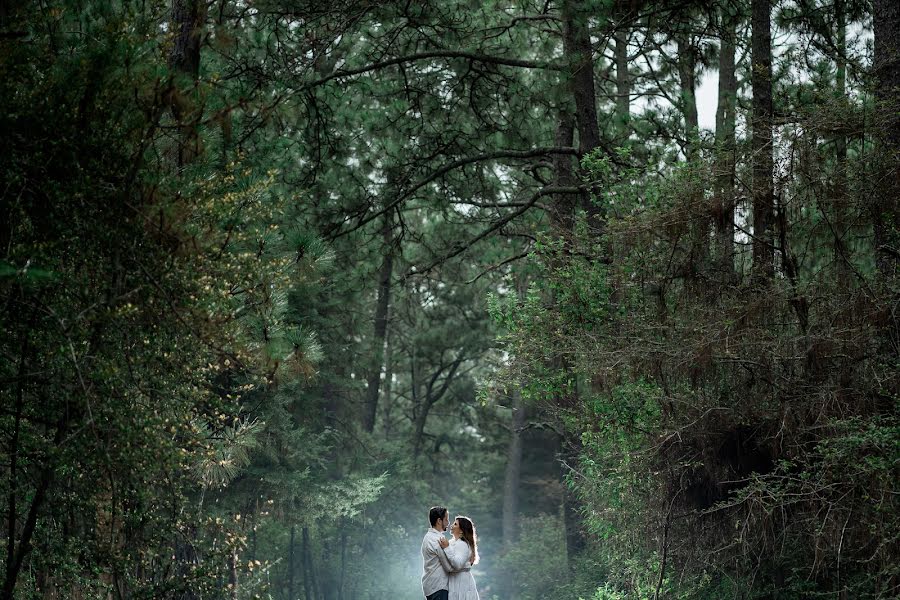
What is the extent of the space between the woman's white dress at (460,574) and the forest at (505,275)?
1781 mm

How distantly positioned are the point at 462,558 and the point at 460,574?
0.17 meters

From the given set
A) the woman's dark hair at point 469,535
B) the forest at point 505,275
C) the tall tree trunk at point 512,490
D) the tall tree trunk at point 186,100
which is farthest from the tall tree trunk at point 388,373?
the tall tree trunk at point 186,100

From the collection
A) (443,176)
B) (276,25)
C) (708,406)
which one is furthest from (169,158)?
(443,176)

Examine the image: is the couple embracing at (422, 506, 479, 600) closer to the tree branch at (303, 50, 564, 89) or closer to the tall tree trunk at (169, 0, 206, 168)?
the tall tree trunk at (169, 0, 206, 168)

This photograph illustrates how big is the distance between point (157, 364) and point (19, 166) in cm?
141

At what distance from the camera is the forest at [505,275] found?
527 cm

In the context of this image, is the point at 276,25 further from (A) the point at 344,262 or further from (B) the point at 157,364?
(B) the point at 157,364

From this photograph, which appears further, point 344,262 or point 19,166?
point 344,262

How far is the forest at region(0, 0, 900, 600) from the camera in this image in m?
5.27

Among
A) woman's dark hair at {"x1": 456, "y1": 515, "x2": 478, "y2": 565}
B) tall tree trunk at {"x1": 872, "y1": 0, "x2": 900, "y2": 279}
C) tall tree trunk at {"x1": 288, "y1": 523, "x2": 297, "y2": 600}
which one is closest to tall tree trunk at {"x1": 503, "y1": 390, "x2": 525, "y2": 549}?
tall tree trunk at {"x1": 288, "y1": 523, "x2": 297, "y2": 600}

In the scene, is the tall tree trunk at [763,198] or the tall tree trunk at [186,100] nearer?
the tall tree trunk at [186,100]

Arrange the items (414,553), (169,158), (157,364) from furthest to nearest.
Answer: (414,553) < (169,158) < (157,364)

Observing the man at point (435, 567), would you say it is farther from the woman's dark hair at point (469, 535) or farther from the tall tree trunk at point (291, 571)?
the tall tree trunk at point (291, 571)

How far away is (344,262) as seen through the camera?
15055 millimetres
